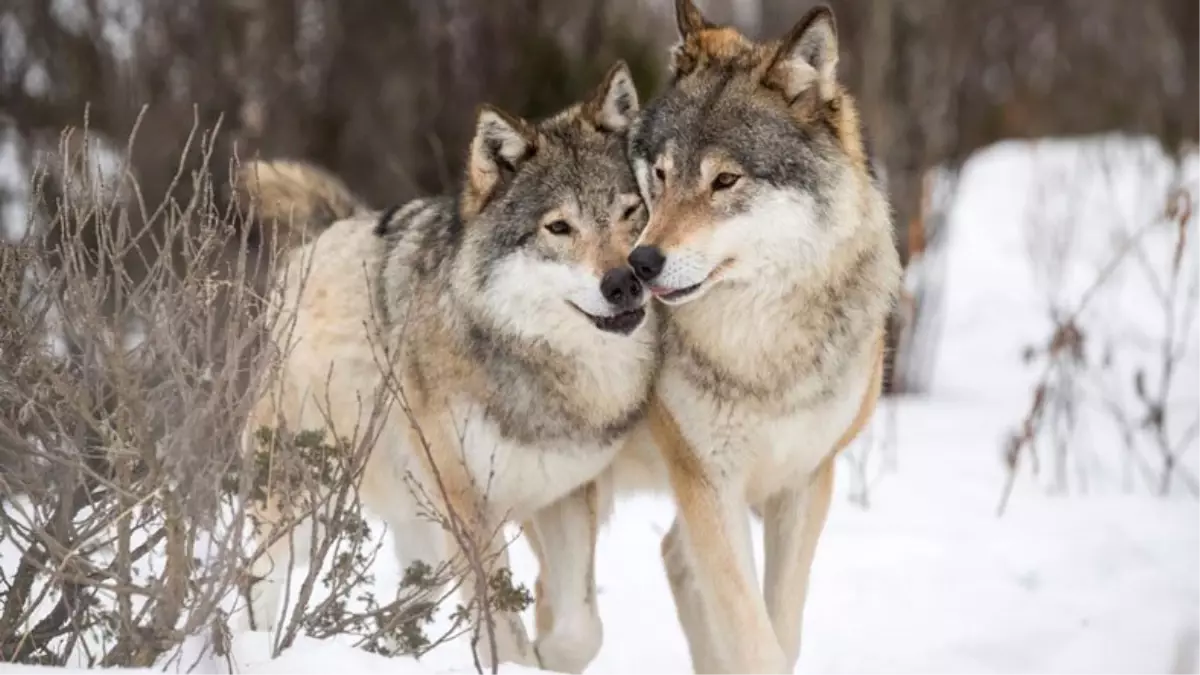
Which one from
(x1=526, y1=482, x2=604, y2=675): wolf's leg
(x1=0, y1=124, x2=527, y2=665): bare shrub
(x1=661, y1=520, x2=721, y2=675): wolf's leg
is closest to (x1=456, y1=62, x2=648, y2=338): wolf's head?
(x1=526, y1=482, x2=604, y2=675): wolf's leg

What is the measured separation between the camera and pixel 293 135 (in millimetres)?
9266

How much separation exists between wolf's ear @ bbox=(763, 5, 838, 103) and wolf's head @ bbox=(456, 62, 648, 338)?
0.50 m

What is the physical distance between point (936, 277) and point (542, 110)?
271 centimetres

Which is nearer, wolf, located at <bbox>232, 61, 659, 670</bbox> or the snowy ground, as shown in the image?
wolf, located at <bbox>232, 61, 659, 670</bbox>

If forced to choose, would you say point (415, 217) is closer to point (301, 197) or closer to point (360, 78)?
point (301, 197)

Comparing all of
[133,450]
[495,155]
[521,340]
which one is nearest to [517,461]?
[521,340]

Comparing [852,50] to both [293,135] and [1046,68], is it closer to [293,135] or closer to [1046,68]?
[293,135]

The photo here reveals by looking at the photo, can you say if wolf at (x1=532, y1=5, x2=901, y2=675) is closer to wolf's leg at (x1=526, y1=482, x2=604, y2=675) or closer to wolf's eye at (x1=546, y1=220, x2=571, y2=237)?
wolf's eye at (x1=546, y1=220, x2=571, y2=237)

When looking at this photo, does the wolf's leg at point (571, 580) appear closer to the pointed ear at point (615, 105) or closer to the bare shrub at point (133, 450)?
the bare shrub at point (133, 450)

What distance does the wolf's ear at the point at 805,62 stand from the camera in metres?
3.97

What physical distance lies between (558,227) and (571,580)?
3.59 ft

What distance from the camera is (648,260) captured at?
12.1 feet

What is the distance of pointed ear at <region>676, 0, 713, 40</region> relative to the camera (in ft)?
14.4

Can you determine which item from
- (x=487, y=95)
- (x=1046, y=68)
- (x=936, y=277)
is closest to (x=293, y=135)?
(x=487, y=95)
